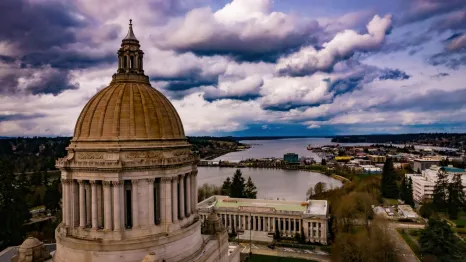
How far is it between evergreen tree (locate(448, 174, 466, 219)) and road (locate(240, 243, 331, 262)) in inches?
1172

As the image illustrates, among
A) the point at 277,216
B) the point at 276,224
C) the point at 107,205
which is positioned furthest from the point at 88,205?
the point at 276,224

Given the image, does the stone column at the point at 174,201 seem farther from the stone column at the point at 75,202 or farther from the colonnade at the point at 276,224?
the colonnade at the point at 276,224

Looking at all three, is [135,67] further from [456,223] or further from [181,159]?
[456,223]

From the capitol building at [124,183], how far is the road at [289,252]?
27954mm

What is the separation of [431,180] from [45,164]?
112 metres

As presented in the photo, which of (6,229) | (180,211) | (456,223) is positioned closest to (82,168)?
(180,211)

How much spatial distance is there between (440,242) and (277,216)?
22915mm

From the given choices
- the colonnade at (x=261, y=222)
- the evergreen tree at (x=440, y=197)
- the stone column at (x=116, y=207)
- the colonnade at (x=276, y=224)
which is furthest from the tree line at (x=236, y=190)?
the stone column at (x=116, y=207)

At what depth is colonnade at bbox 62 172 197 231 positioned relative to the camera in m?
18.8

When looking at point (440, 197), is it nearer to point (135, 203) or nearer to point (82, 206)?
point (135, 203)

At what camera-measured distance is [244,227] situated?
57.8 metres

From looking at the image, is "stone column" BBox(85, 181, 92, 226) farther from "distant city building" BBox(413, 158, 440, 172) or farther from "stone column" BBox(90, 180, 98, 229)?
"distant city building" BBox(413, 158, 440, 172)

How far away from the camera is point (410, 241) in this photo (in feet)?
161

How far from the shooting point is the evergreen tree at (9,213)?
151 ft
